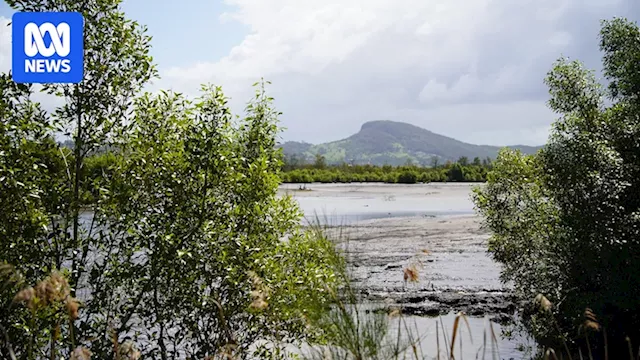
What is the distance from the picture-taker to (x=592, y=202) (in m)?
10.7

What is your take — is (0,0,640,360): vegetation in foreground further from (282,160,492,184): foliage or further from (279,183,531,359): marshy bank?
(282,160,492,184): foliage

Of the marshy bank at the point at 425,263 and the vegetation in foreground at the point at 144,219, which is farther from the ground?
the vegetation in foreground at the point at 144,219

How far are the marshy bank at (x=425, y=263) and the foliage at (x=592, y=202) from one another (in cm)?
188

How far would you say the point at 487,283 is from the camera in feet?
66.2

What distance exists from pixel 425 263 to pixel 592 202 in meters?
13.2

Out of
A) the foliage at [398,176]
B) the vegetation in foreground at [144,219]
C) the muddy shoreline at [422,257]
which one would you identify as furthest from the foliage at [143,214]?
the foliage at [398,176]

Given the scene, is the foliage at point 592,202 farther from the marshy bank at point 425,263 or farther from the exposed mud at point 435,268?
the exposed mud at point 435,268

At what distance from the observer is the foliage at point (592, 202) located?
33.7 ft

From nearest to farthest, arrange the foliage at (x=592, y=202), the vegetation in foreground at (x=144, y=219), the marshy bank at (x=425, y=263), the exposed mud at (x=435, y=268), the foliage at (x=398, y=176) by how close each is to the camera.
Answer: the marshy bank at (x=425, y=263), the vegetation in foreground at (x=144, y=219), the foliage at (x=592, y=202), the exposed mud at (x=435, y=268), the foliage at (x=398, y=176)

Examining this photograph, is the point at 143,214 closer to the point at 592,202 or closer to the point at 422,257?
the point at 592,202

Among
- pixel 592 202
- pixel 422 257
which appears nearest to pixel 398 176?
pixel 422 257

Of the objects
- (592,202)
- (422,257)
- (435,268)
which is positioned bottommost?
(435,268)

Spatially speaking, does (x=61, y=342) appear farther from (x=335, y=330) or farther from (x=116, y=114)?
(x=335, y=330)

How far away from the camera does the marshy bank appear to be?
5977 millimetres
